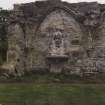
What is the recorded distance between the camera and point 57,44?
1670 centimetres

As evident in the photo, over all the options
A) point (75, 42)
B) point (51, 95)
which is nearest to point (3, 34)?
point (75, 42)

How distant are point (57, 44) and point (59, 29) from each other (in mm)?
771

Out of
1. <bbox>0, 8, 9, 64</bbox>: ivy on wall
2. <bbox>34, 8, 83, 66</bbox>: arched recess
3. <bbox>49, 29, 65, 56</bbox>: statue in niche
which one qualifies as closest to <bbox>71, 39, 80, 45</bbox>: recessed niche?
<bbox>34, 8, 83, 66</bbox>: arched recess

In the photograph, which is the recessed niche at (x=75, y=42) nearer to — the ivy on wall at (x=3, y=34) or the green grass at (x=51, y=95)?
the green grass at (x=51, y=95)

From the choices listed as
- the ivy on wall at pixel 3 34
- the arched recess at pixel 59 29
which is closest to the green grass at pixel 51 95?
the arched recess at pixel 59 29

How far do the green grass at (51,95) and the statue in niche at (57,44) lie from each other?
386cm

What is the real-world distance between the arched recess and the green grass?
404cm

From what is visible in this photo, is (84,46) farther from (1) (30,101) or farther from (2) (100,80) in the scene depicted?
(1) (30,101)

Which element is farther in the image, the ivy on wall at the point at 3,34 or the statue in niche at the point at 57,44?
the ivy on wall at the point at 3,34

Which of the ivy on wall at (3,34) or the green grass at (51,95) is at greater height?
the ivy on wall at (3,34)

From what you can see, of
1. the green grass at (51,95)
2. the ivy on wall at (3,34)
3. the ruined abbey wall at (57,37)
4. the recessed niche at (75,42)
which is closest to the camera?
the green grass at (51,95)

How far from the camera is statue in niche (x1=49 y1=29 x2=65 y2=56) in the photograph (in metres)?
16.6

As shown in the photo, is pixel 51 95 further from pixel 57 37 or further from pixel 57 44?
pixel 57 37

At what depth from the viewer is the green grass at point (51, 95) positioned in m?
10.5
